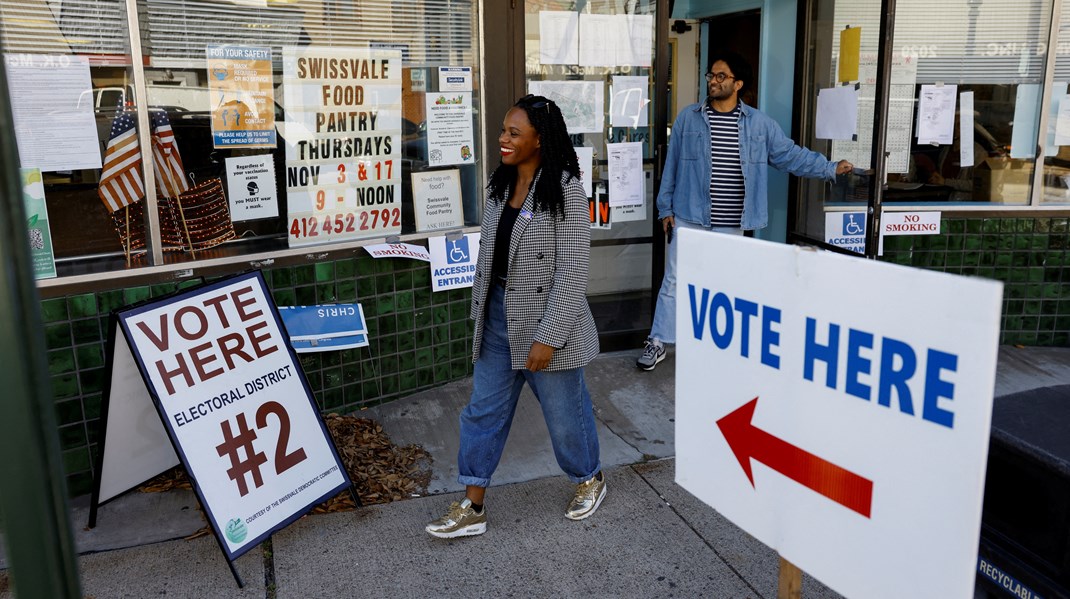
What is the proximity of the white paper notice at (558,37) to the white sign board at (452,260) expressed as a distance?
1.23m

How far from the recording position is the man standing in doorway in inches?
219

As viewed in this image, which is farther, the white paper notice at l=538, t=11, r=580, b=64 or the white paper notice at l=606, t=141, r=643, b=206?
the white paper notice at l=606, t=141, r=643, b=206

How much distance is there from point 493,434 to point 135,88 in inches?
93.1

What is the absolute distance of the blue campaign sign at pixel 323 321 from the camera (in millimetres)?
4871

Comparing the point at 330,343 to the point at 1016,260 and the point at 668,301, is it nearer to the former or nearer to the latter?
the point at 668,301

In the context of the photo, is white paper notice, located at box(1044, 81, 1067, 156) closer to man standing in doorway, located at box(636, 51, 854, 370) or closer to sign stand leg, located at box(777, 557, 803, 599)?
man standing in doorway, located at box(636, 51, 854, 370)

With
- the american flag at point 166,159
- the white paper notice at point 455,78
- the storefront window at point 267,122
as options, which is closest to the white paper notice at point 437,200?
the storefront window at point 267,122

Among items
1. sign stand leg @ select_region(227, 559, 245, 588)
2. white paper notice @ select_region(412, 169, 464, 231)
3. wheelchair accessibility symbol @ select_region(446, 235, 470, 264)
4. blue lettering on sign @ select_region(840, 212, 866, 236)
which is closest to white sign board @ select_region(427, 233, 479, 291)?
wheelchair accessibility symbol @ select_region(446, 235, 470, 264)

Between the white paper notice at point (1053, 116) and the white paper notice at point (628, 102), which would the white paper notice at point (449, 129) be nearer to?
the white paper notice at point (628, 102)

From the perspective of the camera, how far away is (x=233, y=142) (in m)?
4.66

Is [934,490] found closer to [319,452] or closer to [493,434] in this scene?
[493,434]

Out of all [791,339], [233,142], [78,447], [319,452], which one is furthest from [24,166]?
[791,339]

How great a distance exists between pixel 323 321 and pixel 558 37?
230 centimetres

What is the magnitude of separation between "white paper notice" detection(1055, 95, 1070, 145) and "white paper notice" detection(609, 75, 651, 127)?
296cm
